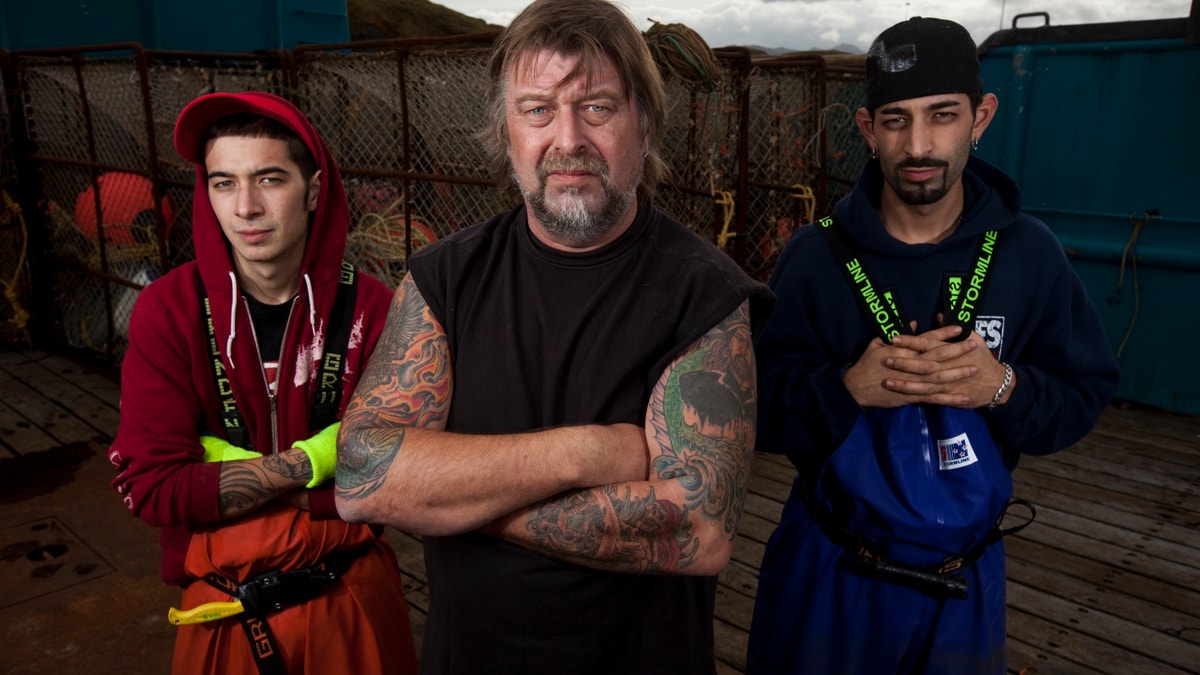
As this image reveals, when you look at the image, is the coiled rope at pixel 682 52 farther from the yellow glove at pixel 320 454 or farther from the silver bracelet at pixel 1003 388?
the yellow glove at pixel 320 454

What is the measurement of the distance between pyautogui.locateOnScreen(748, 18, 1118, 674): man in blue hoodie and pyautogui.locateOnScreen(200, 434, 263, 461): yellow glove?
1.26 meters

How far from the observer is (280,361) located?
2.11m

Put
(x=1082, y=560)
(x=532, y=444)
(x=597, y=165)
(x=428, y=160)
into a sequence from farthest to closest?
(x=428, y=160) < (x=1082, y=560) < (x=597, y=165) < (x=532, y=444)

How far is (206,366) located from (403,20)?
1675 cm

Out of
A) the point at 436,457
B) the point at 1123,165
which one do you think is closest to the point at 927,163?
the point at 436,457

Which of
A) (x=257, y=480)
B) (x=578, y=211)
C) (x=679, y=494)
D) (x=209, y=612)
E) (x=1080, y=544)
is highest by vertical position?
(x=578, y=211)

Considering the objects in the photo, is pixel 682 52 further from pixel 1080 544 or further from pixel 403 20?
pixel 403 20

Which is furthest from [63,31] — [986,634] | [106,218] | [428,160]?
[986,634]

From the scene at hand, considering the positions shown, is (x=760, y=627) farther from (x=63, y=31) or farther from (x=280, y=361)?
(x=63, y=31)

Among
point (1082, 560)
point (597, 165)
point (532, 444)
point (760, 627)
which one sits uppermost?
point (597, 165)

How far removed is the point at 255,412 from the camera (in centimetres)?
210

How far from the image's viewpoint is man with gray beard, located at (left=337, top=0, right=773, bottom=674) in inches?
63.1

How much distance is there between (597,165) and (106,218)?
5.75 m

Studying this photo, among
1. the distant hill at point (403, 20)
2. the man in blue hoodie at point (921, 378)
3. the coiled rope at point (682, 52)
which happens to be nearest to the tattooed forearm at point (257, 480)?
the man in blue hoodie at point (921, 378)
